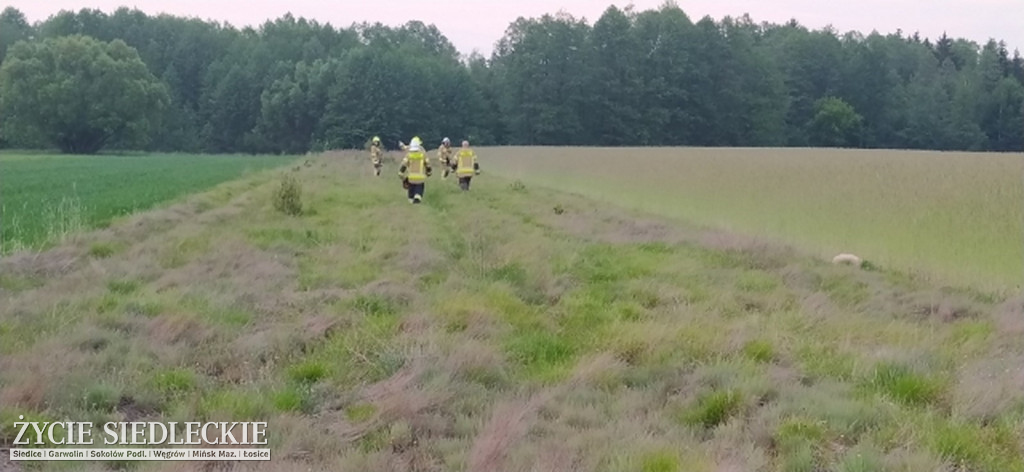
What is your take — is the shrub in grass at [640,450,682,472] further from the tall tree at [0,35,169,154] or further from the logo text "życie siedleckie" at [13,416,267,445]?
the tall tree at [0,35,169,154]

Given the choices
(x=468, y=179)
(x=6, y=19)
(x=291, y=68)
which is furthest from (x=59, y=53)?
(x=468, y=179)

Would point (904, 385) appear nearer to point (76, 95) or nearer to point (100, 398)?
point (100, 398)

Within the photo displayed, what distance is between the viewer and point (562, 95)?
82.8m

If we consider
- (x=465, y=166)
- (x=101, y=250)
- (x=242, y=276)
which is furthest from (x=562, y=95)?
(x=242, y=276)

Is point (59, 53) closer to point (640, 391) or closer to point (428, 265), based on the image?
point (428, 265)

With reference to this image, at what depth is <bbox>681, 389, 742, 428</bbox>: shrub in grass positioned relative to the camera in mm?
6152

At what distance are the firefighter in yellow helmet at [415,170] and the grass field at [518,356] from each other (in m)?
7.30

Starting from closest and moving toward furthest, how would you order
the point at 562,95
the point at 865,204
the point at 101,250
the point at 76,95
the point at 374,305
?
the point at 374,305, the point at 101,250, the point at 865,204, the point at 76,95, the point at 562,95

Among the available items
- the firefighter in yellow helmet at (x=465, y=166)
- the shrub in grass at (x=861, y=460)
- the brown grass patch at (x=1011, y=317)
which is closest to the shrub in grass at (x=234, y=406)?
the shrub in grass at (x=861, y=460)

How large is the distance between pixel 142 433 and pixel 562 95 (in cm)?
7850

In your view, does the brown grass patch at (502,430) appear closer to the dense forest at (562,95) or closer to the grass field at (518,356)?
the grass field at (518,356)

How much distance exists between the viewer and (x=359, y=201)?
70.6ft

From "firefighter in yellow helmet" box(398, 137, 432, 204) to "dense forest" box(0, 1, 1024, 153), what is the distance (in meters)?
59.0

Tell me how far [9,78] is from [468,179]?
61.2 m
